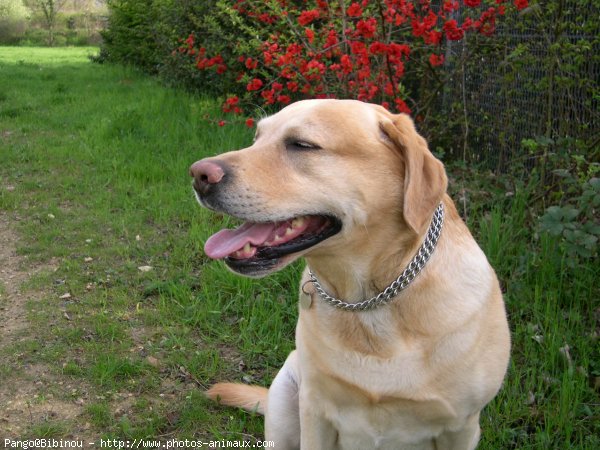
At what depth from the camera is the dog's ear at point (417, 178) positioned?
2049 millimetres

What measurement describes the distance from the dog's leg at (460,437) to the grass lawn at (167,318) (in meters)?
0.49

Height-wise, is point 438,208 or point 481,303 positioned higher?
point 438,208

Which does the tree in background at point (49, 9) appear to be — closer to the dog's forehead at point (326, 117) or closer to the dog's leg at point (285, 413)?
the dog's leg at point (285, 413)

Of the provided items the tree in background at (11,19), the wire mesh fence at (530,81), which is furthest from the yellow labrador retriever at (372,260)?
the tree in background at (11,19)

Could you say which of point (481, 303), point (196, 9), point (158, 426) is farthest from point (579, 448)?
point (196, 9)

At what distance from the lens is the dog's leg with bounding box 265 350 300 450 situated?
2637 mm

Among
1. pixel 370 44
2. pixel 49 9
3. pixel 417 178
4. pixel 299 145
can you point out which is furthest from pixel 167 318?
pixel 49 9

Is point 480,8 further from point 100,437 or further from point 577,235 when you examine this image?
point 100,437

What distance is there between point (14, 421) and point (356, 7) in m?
3.04

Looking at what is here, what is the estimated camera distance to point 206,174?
2027mm

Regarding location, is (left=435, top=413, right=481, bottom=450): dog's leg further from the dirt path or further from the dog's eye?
the dirt path

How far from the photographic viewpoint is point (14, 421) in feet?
9.89

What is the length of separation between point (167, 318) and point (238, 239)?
1.89 m

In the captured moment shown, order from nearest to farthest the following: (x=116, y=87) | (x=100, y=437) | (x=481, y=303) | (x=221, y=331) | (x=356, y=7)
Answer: (x=481, y=303), (x=100, y=437), (x=221, y=331), (x=356, y=7), (x=116, y=87)
